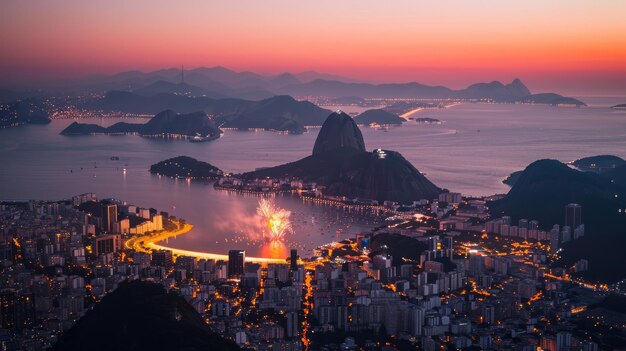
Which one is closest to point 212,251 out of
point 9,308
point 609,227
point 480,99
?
point 9,308

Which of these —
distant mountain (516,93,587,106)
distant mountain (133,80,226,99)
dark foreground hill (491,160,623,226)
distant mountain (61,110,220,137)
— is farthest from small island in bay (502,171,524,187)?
→ distant mountain (133,80,226,99)

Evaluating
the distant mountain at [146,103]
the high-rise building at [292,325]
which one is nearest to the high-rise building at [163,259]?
the high-rise building at [292,325]

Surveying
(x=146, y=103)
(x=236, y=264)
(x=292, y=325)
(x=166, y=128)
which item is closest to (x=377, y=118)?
(x=166, y=128)

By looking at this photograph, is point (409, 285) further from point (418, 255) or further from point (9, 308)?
point (9, 308)

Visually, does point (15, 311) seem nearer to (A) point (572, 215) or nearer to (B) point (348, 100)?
(A) point (572, 215)

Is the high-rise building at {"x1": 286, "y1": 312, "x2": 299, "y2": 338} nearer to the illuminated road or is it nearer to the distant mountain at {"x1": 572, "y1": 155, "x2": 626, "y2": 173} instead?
the illuminated road
